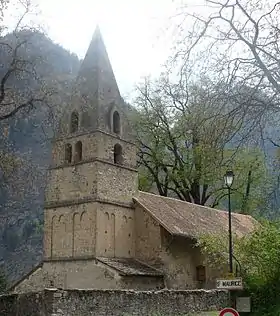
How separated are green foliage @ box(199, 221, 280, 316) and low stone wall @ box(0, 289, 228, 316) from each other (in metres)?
1.72

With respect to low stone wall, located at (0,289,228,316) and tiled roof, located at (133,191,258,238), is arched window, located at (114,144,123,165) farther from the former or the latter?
low stone wall, located at (0,289,228,316)

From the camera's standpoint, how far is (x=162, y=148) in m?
41.6

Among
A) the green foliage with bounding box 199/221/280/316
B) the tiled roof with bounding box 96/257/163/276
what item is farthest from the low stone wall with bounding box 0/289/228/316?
the tiled roof with bounding box 96/257/163/276

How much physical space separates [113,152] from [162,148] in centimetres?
1111

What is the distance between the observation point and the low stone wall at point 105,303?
16172mm

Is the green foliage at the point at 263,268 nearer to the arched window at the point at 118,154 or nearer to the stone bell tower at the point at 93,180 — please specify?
the stone bell tower at the point at 93,180

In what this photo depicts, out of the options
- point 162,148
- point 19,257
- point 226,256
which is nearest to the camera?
point 226,256

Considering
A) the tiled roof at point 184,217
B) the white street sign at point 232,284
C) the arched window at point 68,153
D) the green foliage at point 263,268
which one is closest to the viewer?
the white street sign at point 232,284

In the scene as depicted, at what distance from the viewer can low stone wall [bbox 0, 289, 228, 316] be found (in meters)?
16.2

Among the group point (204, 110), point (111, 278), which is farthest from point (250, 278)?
point (204, 110)

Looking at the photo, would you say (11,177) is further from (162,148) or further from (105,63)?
(162,148)

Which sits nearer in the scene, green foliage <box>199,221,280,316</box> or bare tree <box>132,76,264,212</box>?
green foliage <box>199,221,280,316</box>

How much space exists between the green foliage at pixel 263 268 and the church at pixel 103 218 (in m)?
6.79

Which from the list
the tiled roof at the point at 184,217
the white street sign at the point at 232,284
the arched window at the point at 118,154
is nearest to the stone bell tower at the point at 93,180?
the arched window at the point at 118,154
